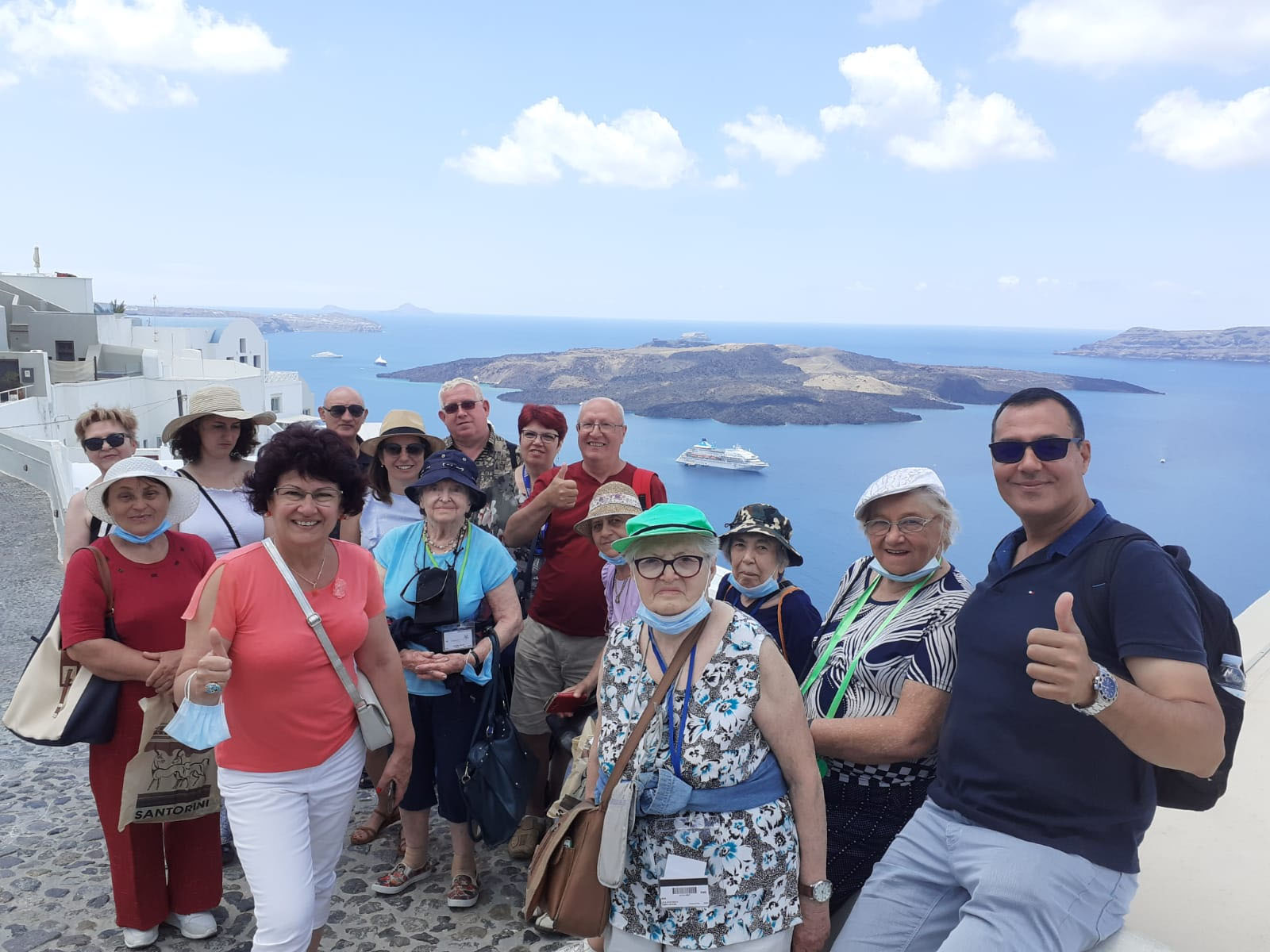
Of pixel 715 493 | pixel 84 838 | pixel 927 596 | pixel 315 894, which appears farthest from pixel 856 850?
pixel 715 493

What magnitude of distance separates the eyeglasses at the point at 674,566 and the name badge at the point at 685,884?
709 millimetres

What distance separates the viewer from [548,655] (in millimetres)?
3758

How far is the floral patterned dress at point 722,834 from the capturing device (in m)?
2.07

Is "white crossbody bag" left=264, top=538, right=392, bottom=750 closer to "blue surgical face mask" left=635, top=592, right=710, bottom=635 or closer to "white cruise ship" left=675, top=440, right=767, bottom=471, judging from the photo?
"blue surgical face mask" left=635, top=592, right=710, bottom=635

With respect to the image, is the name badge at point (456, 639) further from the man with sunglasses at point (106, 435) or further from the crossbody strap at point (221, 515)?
the man with sunglasses at point (106, 435)

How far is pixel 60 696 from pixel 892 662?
2.75 m

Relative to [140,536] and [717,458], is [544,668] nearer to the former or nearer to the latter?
[140,536]

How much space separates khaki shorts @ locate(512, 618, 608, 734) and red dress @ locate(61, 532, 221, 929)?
1296 mm

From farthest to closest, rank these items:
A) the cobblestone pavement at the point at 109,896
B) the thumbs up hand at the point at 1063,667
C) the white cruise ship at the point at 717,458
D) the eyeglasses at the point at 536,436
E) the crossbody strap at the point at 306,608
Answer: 1. the white cruise ship at the point at 717,458
2. the eyeglasses at the point at 536,436
3. the cobblestone pavement at the point at 109,896
4. the crossbody strap at the point at 306,608
5. the thumbs up hand at the point at 1063,667

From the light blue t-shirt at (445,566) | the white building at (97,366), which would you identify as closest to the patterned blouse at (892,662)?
the light blue t-shirt at (445,566)

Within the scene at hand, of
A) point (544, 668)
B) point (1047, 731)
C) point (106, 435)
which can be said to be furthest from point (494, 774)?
point (106, 435)

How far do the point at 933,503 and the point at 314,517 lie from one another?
1.87 metres

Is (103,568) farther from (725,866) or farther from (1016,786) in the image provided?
(1016,786)

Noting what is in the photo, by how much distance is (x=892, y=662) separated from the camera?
2.33 metres
